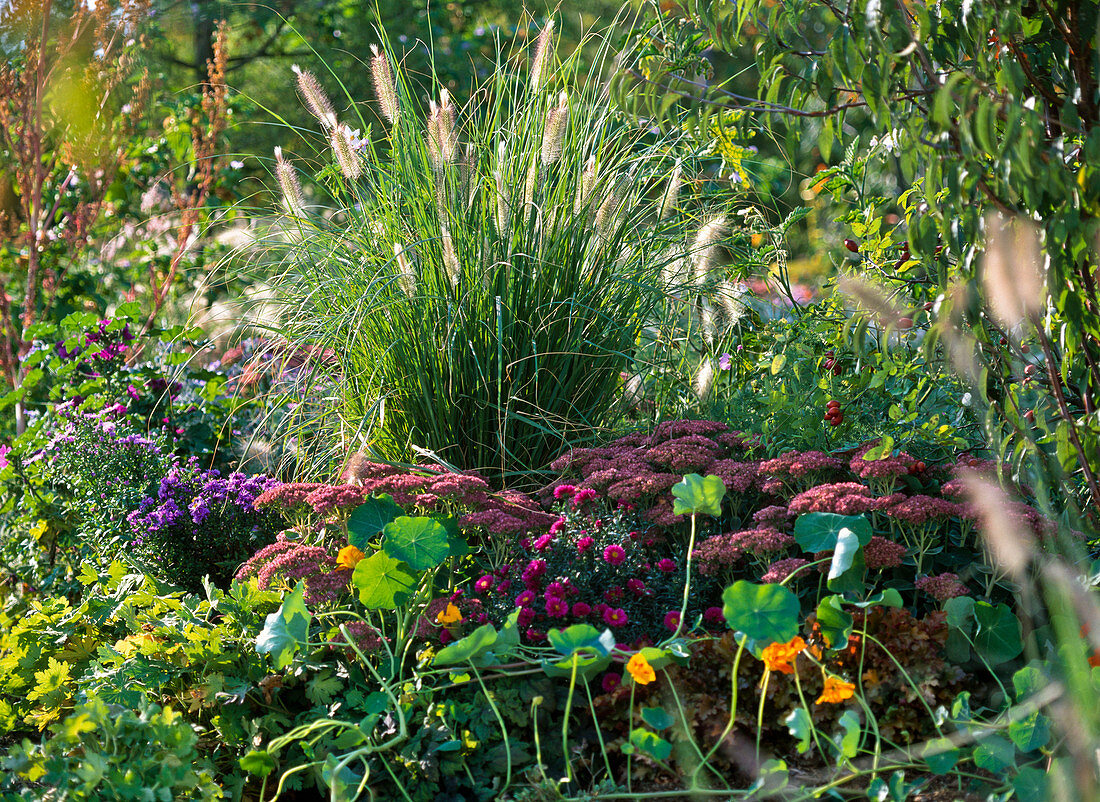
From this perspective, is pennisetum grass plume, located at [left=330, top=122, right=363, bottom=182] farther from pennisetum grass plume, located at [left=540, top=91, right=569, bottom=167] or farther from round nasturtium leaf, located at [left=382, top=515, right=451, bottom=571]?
round nasturtium leaf, located at [left=382, top=515, right=451, bottom=571]

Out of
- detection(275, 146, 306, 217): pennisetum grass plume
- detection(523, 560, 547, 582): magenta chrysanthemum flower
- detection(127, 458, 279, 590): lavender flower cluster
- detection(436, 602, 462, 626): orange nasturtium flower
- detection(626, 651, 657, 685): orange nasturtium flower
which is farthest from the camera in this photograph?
detection(275, 146, 306, 217): pennisetum grass plume

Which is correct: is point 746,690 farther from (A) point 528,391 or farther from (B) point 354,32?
(B) point 354,32

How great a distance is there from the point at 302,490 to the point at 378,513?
25 cm

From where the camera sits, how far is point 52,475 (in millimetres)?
3045

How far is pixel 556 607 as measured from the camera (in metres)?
1.97

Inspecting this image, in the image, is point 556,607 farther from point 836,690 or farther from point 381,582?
point 836,690

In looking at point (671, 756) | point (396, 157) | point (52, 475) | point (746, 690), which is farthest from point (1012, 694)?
point (52, 475)

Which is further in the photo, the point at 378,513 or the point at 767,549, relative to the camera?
the point at 378,513

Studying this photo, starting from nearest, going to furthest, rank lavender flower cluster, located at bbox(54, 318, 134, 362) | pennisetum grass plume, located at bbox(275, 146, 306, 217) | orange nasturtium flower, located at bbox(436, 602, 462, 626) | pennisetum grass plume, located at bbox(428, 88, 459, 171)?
orange nasturtium flower, located at bbox(436, 602, 462, 626)
pennisetum grass plume, located at bbox(428, 88, 459, 171)
pennisetum grass plume, located at bbox(275, 146, 306, 217)
lavender flower cluster, located at bbox(54, 318, 134, 362)

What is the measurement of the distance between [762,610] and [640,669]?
0.81ft

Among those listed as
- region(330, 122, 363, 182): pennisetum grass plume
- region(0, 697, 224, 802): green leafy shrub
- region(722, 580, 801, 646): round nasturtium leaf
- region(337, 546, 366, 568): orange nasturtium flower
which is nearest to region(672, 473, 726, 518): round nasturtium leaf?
region(722, 580, 801, 646): round nasturtium leaf

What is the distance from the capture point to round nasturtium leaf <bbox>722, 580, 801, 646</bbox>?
1670 mm

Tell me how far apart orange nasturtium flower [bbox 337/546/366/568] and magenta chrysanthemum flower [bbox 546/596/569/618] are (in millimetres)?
442

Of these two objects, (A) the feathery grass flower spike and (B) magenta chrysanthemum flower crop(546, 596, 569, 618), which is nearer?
(B) magenta chrysanthemum flower crop(546, 596, 569, 618)
